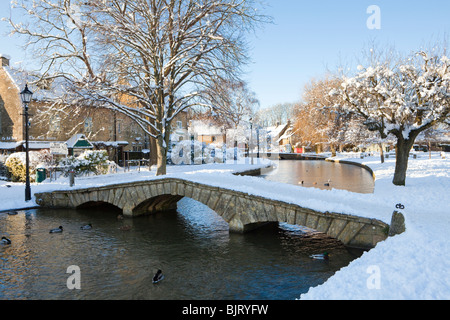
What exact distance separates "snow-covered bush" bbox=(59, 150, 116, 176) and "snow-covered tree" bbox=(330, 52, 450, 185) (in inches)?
677

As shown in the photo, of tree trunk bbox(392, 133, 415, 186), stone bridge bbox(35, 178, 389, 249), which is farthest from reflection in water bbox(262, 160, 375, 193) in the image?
stone bridge bbox(35, 178, 389, 249)

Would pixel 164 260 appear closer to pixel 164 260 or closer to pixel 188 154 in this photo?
pixel 164 260

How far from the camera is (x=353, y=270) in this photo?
703cm

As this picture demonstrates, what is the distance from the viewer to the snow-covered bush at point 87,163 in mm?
23155

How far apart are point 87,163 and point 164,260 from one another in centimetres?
1581

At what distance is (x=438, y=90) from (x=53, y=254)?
18704mm

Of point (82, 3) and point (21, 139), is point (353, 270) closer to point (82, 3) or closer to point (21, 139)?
point (82, 3)

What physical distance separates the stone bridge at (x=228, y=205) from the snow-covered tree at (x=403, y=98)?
991cm

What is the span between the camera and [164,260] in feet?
33.6

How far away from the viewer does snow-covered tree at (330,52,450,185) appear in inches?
671

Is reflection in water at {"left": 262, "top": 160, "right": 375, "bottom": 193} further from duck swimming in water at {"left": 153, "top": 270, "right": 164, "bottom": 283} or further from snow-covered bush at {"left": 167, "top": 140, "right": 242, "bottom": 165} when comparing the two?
duck swimming in water at {"left": 153, "top": 270, "right": 164, "bottom": 283}

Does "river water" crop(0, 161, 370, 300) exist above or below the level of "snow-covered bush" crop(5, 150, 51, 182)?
below
